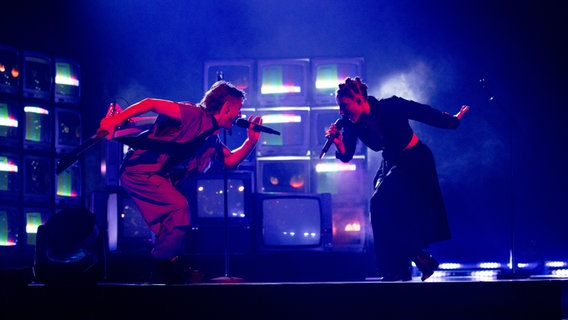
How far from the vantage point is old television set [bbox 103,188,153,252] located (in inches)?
243

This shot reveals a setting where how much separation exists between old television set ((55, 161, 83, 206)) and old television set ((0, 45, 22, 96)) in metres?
1.03

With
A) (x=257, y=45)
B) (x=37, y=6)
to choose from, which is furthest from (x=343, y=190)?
(x=37, y=6)

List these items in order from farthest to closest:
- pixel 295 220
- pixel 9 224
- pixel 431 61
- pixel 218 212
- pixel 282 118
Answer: pixel 431 61 < pixel 282 118 < pixel 9 224 < pixel 295 220 < pixel 218 212

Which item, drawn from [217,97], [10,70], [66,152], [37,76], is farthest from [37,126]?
[217,97]

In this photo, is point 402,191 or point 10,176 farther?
point 10,176

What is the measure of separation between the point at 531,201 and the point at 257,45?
408cm

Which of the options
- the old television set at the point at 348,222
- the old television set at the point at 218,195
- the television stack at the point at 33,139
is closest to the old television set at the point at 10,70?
the television stack at the point at 33,139

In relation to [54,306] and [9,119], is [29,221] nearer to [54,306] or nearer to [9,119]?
[9,119]

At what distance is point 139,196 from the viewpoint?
4773 millimetres

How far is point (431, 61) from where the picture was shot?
8.43 meters

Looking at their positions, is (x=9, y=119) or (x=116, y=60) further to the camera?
(x=116, y=60)

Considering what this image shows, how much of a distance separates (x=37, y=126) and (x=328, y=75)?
3.39m

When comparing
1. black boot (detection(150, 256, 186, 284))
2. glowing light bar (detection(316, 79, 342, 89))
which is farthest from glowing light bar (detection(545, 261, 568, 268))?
black boot (detection(150, 256, 186, 284))

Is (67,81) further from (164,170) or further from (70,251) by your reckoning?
(70,251)
